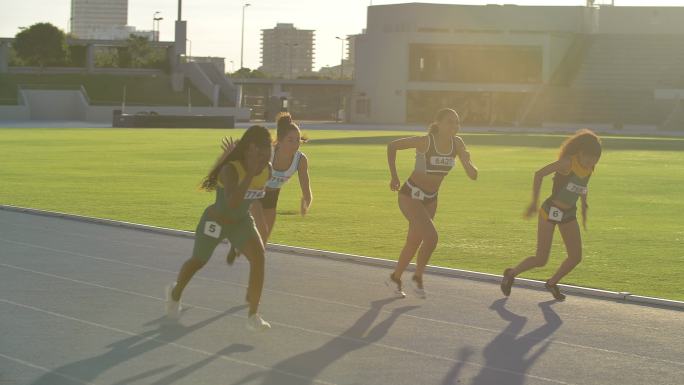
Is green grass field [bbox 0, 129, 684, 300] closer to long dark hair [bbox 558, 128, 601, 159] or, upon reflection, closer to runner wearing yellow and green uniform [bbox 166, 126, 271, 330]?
long dark hair [bbox 558, 128, 601, 159]

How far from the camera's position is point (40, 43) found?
9612 centimetres

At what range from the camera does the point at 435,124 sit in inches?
425

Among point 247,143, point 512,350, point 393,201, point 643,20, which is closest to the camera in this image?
point 512,350

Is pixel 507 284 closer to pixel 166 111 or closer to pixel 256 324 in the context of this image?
pixel 256 324

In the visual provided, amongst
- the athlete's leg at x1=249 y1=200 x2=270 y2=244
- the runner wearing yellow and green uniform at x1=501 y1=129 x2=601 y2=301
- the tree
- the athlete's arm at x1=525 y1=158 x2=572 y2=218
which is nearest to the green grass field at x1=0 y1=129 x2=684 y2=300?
the runner wearing yellow and green uniform at x1=501 y1=129 x2=601 y2=301

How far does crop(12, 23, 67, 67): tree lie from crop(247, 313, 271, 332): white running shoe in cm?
9066

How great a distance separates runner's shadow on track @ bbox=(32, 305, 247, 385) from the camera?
24.9 ft

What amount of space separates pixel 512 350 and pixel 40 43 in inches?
3619

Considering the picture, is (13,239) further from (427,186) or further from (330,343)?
(330,343)

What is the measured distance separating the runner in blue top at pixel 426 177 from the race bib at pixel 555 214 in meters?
0.76

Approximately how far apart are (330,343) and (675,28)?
3982 inches

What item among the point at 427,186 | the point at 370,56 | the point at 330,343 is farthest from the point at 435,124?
the point at 370,56

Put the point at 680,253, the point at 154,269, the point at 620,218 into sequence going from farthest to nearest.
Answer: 1. the point at 620,218
2. the point at 680,253
3. the point at 154,269

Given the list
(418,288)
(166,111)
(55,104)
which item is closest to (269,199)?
(418,288)
